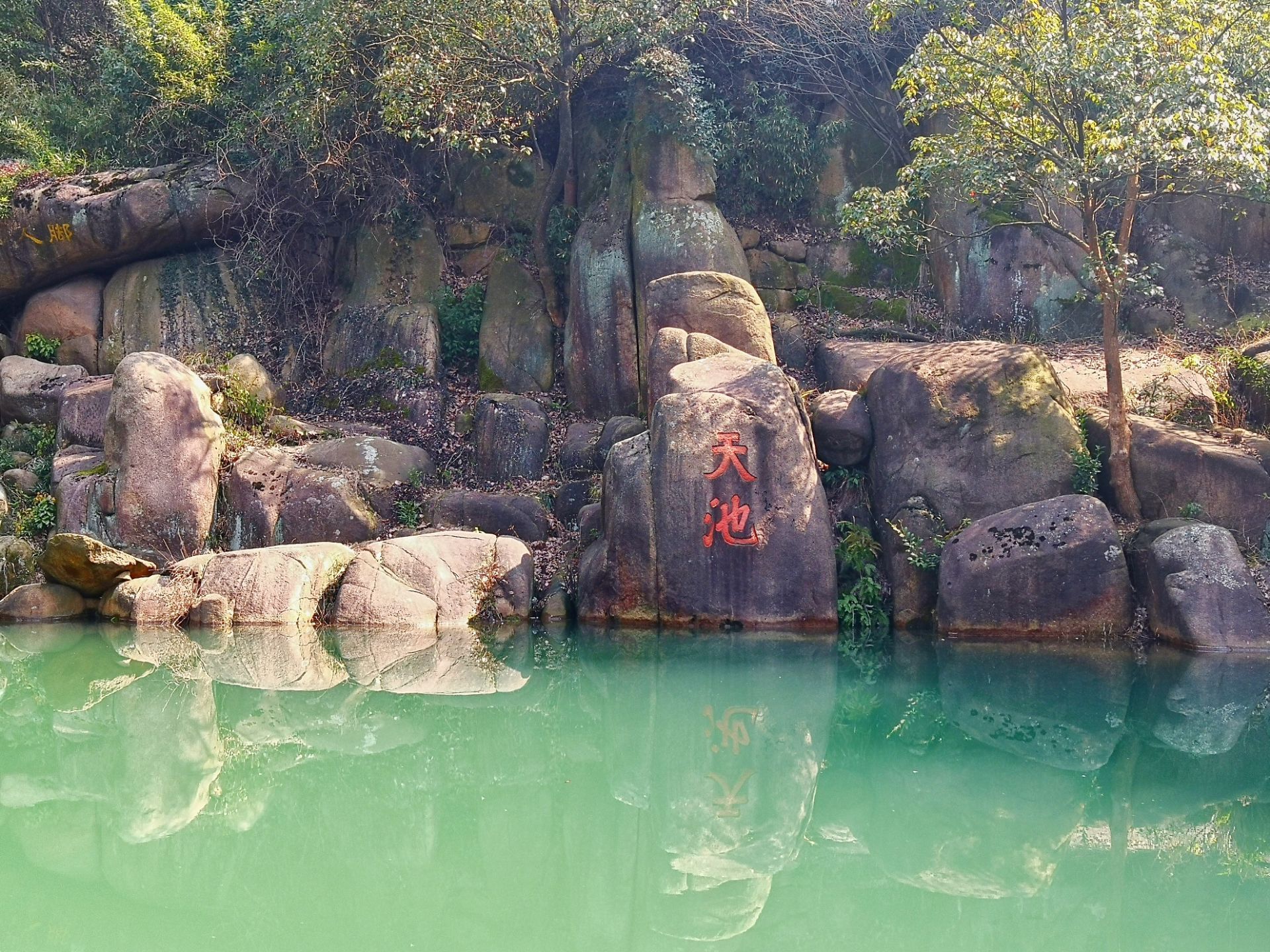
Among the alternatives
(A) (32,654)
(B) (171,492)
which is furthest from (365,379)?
(A) (32,654)

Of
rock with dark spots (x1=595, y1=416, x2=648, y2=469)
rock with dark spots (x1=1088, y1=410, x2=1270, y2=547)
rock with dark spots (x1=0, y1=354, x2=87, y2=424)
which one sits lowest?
rock with dark spots (x1=1088, y1=410, x2=1270, y2=547)

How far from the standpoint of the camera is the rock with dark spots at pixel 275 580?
11945 millimetres

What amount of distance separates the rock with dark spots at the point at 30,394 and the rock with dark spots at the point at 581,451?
7.12m

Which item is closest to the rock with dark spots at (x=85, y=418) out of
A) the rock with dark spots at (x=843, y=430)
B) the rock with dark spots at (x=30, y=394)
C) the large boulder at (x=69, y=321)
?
the rock with dark spots at (x=30, y=394)

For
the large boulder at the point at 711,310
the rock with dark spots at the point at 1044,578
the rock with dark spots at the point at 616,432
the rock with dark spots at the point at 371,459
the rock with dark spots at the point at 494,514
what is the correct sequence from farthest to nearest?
the large boulder at the point at 711,310, the rock with dark spots at the point at 371,459, the rock with dark spots at the point at 616,432, the rock with dark spots at the point at 494,514, the rock with dark spots at the point at 1044,578

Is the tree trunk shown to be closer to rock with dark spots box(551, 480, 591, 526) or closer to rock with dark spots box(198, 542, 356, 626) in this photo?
rock with dark spots box(551, 480, 591, 526)

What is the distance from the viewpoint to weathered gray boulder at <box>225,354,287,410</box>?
51.3 ft

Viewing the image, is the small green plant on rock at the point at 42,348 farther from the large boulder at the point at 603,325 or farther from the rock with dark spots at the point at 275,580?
the large boulder at the point at 603,325

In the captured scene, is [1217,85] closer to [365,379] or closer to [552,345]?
[552,345]

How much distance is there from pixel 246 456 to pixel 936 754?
9397mm

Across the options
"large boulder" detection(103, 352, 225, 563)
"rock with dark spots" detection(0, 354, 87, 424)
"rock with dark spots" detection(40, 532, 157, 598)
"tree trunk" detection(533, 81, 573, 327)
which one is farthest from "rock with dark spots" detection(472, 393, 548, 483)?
"rock with dark spots" detection(0, 354, 87, 424)

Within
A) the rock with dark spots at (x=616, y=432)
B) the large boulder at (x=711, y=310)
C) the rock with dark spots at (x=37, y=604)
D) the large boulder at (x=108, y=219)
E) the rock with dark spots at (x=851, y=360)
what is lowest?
the rock with dark spots at (x=37, y=604)


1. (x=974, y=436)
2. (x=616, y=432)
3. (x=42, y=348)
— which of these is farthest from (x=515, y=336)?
(x=974, y=436)

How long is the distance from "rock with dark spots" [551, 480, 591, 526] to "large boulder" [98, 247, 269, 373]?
650cm
